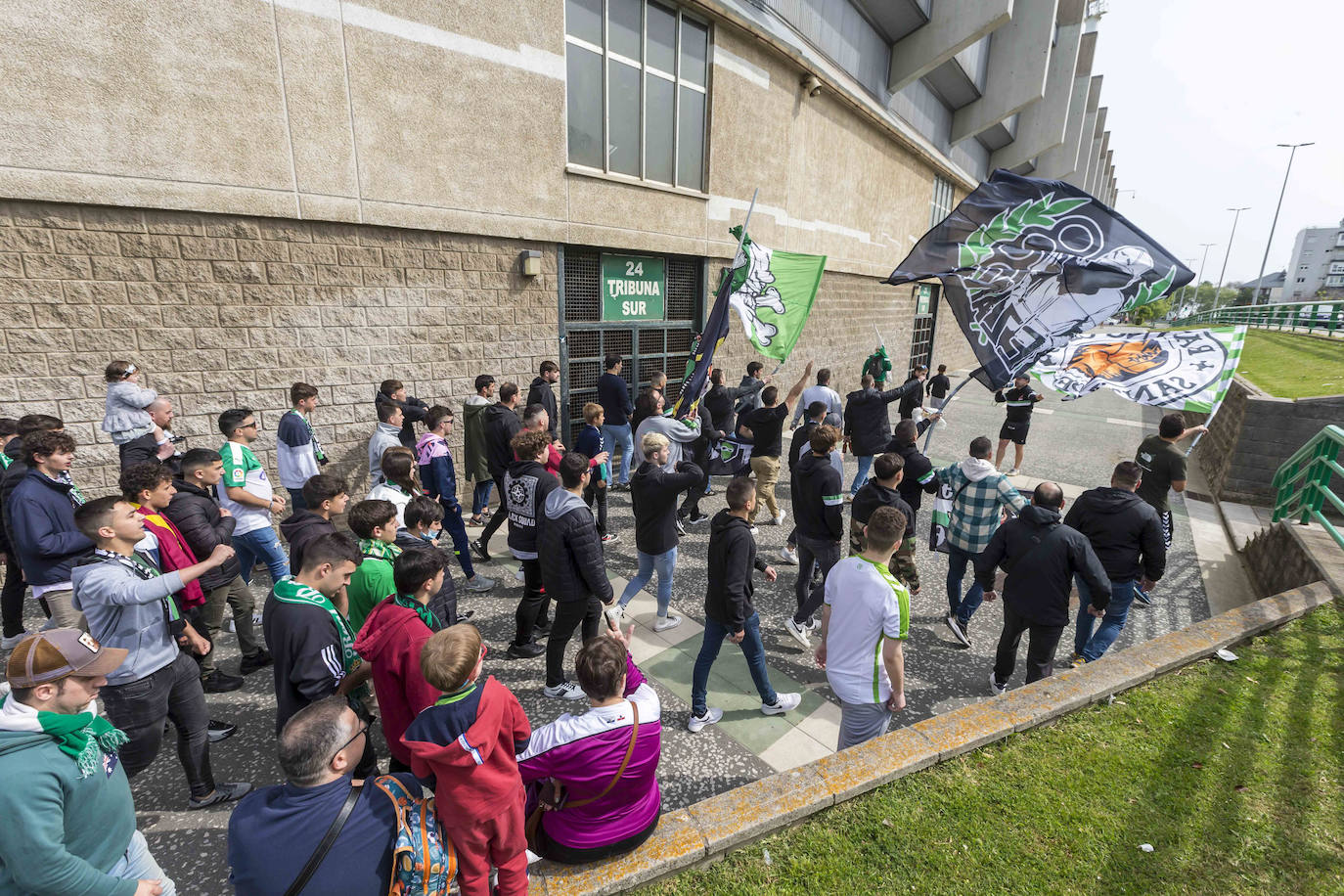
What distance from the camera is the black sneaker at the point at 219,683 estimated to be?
4.39m

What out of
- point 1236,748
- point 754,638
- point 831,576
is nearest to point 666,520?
point 754,638

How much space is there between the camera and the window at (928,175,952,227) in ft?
70.9

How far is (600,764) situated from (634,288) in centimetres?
859

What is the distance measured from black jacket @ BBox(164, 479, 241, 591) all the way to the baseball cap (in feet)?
6.44

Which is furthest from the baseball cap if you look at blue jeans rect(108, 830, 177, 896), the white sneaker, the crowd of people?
the white sneaker

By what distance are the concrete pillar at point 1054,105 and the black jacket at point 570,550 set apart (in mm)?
26842

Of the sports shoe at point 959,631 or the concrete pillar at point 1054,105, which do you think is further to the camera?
the concrete pillar at point 1054,105

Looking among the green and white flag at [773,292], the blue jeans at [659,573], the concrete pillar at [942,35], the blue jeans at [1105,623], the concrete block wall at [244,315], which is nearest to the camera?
the blue jeans at [1105,623]

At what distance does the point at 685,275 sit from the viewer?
10961 mm

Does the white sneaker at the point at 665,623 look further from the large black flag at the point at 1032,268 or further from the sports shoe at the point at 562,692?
the large black flag at the point at 1032,268

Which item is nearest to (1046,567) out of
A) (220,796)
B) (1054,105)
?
(220,796)

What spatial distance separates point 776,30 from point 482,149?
7.21m

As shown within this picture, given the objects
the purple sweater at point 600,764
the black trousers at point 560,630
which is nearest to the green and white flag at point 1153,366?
the black trousers at point 560,630

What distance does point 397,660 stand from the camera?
2.83 meters
